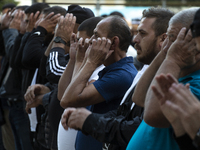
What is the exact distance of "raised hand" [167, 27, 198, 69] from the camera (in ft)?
4.84

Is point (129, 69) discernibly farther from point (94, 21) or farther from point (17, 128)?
point (17, 128)

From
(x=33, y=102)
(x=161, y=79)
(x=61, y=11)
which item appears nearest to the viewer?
(x=161, y=79)

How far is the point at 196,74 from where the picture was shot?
1576 mm

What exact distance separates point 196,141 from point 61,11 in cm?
281

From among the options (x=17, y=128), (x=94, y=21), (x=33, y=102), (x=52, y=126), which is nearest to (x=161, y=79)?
(x=94, y=21)

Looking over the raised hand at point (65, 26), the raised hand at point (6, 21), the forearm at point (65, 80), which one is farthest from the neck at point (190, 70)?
the raised hand at point (6, 21)

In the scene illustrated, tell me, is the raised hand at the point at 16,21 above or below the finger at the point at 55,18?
below

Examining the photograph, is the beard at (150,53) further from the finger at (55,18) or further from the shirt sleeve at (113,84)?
the finger at (55,18)

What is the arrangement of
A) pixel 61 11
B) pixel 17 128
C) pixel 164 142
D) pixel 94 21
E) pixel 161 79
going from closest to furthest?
pixel 161 79 → pixel 164 142 → pixel 94 21 → pixel 61 11 → pixel 17 128

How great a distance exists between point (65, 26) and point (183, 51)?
5.89 feet

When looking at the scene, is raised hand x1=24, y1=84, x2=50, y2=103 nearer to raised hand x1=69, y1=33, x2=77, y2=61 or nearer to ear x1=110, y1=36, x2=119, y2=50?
raised hand x1=69, y1=33, x2=77, y2=61

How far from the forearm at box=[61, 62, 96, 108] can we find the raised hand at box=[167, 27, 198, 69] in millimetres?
807

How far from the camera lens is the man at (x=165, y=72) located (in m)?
1.45

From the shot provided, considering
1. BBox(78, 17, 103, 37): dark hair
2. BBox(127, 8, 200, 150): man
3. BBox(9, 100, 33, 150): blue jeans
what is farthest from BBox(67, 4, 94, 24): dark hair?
BBox(127, 8, 200, 150): man
